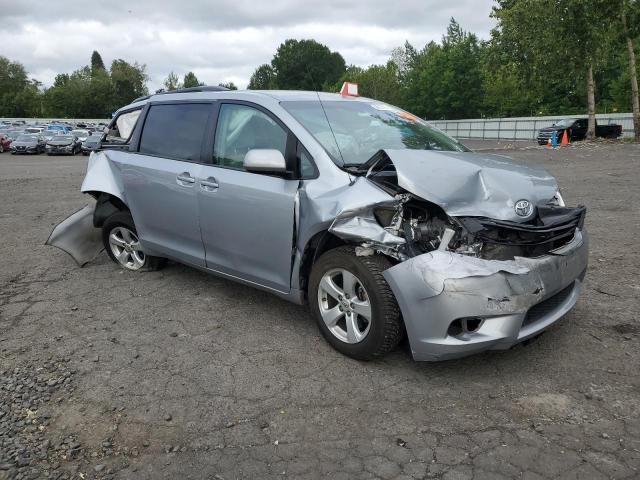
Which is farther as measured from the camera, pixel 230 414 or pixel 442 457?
pixel 230 414

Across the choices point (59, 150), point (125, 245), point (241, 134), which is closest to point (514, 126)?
point (59, 150)

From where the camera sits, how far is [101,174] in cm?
569

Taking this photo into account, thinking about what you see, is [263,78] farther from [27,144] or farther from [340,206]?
[340,206]

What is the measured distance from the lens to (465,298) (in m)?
3.05

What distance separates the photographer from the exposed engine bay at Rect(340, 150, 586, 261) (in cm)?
321

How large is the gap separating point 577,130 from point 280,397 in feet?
113

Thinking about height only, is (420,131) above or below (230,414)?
above

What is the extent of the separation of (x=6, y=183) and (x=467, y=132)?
1838 inches

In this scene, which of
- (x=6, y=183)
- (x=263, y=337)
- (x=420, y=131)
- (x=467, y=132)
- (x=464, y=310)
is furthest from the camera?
(x=467, y=132)

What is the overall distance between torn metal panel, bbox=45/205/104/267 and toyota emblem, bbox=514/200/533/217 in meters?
4.81

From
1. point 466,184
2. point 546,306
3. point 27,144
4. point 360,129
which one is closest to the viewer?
point 466,184

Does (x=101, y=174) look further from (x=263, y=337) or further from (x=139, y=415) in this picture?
(x=139, y=415)

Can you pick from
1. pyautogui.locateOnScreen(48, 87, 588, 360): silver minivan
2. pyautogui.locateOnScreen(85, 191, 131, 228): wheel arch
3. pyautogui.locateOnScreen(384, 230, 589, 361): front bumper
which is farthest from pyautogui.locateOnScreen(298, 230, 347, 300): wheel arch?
pyautogui.locateOnScreen(85, 191, 131, 228): wheel arch

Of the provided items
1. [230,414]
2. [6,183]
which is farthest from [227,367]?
[6,183]
